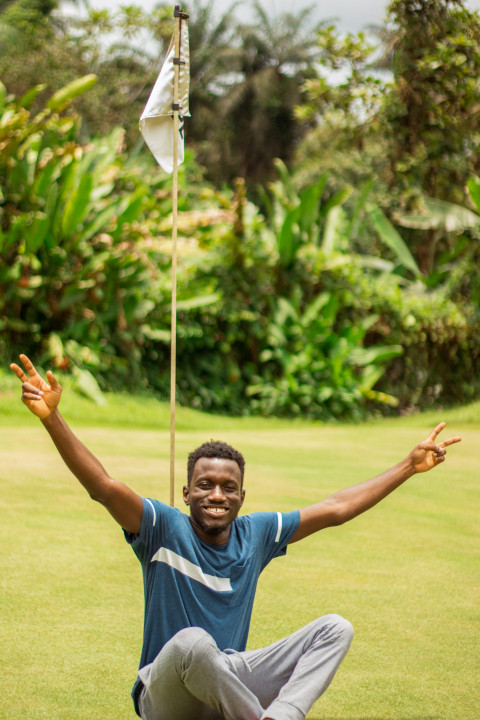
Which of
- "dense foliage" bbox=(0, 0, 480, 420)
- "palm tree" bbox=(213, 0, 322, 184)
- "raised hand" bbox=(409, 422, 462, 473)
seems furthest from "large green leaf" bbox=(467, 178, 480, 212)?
"palm tree" bbox=(213, 0, 322, 184)

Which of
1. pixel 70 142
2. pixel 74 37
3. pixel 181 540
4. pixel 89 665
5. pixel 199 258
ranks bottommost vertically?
pixel 89 665

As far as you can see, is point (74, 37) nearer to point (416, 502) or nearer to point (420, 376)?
point (420, 376)

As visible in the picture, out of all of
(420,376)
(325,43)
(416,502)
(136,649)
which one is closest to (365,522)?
(416,502)

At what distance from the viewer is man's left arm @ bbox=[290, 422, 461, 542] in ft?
10.6

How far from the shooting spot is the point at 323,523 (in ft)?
10.7

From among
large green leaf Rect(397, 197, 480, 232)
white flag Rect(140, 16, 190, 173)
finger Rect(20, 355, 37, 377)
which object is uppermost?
large green leaf Rect(397, 197, 480, 232)

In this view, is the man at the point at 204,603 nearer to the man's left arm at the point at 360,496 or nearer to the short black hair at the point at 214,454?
the short black hair at the point at 214,454

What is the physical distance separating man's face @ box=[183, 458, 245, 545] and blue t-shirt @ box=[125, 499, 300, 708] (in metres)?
0.04

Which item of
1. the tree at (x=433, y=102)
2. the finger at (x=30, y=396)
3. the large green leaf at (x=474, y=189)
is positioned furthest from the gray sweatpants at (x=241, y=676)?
the tree at (x=433, y=102)

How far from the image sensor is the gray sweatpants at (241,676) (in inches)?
105

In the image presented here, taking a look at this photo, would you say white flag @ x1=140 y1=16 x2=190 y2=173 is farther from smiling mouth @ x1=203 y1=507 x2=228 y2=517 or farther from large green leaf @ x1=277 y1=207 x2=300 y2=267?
large green leaf @ x1=277 y1=207 x2=300 y2=267

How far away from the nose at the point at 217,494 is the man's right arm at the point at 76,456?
24 centimetres

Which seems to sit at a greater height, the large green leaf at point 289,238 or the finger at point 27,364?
the large green leaf at point 289,238

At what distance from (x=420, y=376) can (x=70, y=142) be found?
7232mm
